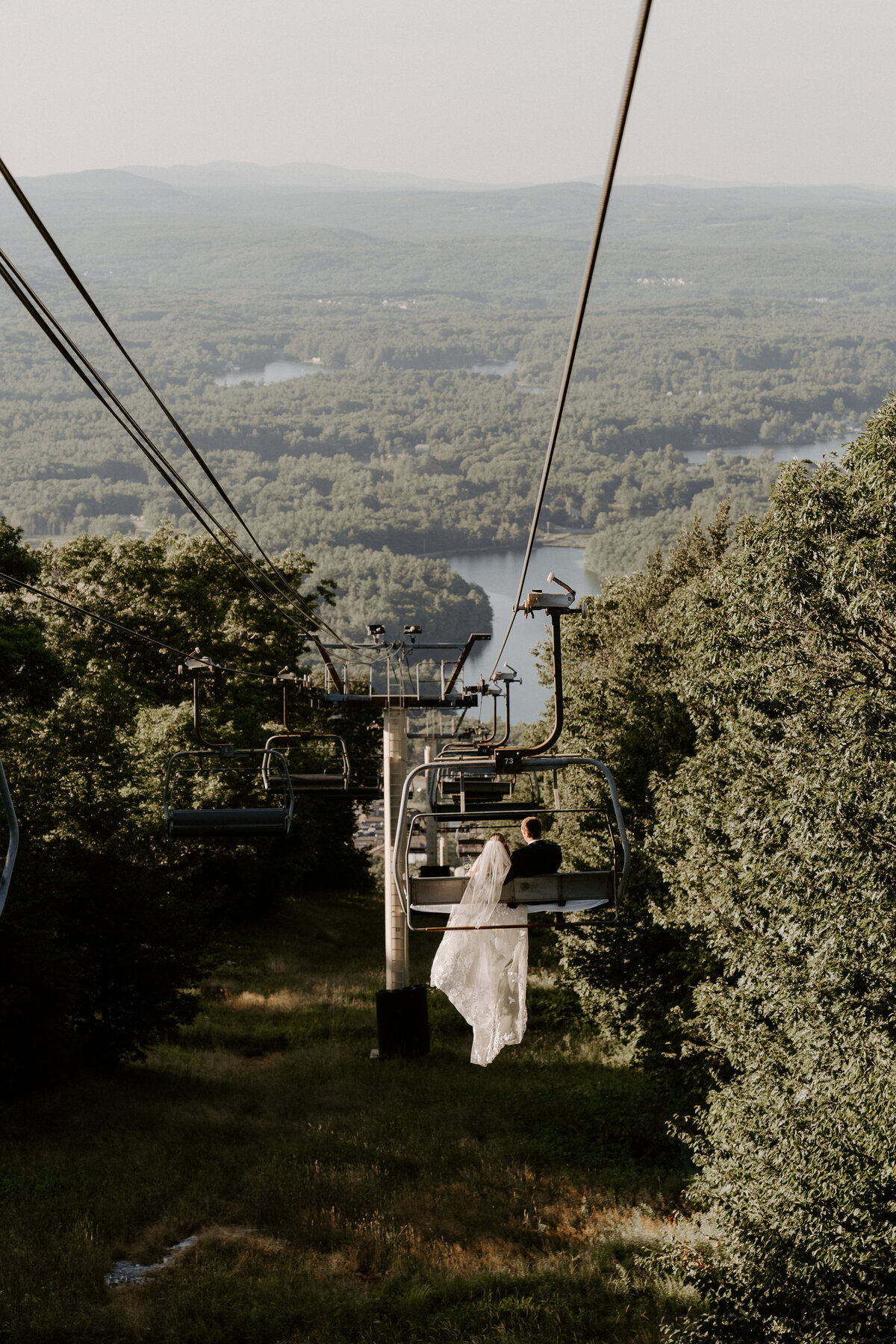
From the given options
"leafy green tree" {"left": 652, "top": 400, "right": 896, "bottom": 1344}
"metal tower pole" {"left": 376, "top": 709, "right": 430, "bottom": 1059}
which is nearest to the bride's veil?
"leafy green tree" {"left": 652, "top": 400, "right": 896, "bottom": 1344}

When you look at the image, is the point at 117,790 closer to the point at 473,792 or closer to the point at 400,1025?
the point at 400,1025

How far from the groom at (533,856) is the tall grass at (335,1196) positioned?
Answer: 626 cm

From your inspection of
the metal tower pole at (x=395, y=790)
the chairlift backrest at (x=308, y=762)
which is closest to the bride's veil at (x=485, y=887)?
the chairlift backrest at (x=308, y=762)

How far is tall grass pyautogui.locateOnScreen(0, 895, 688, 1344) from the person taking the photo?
41.6ft

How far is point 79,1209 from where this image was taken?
14.7m

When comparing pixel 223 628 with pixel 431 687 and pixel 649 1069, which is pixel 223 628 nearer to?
pixel 431 687

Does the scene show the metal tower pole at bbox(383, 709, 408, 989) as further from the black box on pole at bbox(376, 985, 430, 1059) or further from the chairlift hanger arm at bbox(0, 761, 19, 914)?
the chairlift hanger arm at bbox(0, 761, 19, 914)

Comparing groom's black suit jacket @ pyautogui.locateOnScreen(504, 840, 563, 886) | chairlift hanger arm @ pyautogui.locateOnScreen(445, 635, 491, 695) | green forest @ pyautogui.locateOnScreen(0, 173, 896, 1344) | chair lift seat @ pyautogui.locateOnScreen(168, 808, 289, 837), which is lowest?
green forest @ pyautogui.locateOnScreen(0, 173, 896, 1344)

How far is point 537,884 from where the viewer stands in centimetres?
909

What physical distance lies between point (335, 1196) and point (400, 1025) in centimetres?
759

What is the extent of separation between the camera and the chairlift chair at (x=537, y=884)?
841cm

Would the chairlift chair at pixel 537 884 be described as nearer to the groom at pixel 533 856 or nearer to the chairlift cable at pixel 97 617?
the groom at pixel 533 856

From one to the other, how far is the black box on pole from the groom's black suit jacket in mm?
14949

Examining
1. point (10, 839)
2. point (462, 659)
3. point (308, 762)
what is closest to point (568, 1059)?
point (462, 659)
